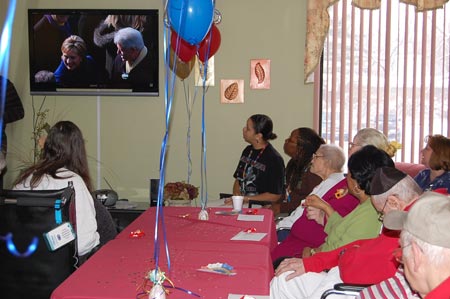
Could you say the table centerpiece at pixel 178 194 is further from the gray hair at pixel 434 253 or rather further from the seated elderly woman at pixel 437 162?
the gray hair at pixel 434 253

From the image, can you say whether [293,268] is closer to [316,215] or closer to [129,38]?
[316,215]

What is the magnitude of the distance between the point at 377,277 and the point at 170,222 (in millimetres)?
1290

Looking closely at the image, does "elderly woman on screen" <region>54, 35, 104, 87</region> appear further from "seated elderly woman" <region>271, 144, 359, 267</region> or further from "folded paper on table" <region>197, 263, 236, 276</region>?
"folded paper on table" <region>197, 263, 236, 276</region>

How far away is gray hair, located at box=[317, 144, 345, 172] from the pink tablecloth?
50 centimetres

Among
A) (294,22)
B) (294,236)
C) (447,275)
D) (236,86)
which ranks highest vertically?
(294,22)

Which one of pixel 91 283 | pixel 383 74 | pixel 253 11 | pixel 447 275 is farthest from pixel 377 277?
pixel 253 11

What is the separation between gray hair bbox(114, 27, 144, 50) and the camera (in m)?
5.57

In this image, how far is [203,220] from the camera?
3279mm

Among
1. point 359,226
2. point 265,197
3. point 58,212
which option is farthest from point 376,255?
point 265,197

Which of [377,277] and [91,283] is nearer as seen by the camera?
[91,283]

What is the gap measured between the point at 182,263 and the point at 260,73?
11.7 feet

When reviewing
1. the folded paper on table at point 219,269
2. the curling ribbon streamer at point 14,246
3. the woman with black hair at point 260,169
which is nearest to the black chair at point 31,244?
the curling ribbon streamer at point 14,246

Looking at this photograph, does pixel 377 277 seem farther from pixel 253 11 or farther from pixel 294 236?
pixel 253 11

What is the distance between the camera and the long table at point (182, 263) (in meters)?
1.95
